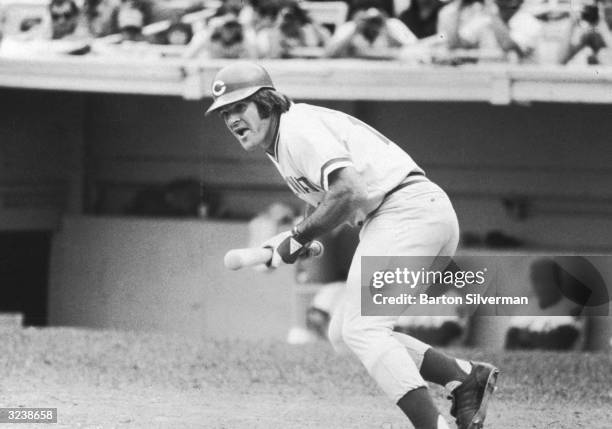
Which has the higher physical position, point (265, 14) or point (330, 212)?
point (330, 212)

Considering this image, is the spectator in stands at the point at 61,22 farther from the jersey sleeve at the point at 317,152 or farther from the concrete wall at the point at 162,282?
the jersey sleeve at the point at 317,152

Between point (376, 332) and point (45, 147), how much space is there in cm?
1008

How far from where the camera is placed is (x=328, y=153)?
5223mm

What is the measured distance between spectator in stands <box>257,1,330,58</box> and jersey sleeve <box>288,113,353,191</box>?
20.3ft

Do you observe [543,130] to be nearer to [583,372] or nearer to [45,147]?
[583,372]

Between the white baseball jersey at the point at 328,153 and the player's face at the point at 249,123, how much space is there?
6 centimetres

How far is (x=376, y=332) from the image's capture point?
17.3 ft

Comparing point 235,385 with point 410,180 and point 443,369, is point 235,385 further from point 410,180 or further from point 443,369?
point 410,180

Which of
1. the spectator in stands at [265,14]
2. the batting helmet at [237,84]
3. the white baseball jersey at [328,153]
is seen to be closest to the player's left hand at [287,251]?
the white baseball jersey at [328,153]

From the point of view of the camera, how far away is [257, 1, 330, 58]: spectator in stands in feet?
37.6

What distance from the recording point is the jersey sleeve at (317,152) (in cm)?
521

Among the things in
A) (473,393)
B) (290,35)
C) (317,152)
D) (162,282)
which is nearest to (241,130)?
(317,152)

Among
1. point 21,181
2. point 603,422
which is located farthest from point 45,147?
point 603,422

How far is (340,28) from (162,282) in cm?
401
